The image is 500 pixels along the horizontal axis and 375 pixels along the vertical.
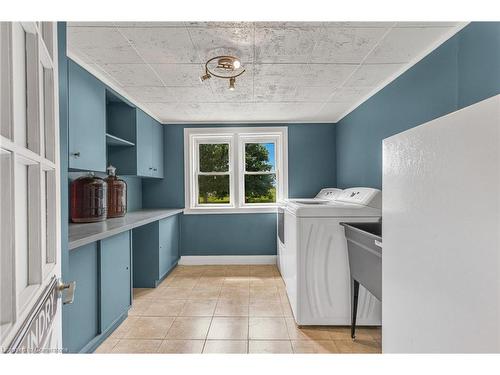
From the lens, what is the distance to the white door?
0.53 meters

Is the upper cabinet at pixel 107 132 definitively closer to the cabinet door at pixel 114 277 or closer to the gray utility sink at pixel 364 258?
the cabinet door at pixel 114 277

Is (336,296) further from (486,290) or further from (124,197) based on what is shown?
(124,197)

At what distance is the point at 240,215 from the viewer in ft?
13.7

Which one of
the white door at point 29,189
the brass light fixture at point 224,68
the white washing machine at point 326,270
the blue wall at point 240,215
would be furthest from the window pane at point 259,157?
the white door at point 29,189

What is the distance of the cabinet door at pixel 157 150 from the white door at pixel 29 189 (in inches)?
117

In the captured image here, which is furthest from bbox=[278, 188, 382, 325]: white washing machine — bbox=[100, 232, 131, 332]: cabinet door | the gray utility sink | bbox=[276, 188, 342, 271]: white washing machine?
bbox=[100, 232, 131, 332]: cabinet door

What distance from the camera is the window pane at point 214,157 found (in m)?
4.27

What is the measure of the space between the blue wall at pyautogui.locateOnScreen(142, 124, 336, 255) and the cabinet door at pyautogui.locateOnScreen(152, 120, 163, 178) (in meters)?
0.13

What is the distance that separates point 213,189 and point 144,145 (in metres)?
1.31

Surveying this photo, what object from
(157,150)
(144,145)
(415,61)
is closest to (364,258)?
(415,61)

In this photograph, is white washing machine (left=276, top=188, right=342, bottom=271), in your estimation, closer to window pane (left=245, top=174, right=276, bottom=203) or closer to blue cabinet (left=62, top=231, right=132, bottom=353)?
window pane (left=245, top=174, right=276, bottom=203)

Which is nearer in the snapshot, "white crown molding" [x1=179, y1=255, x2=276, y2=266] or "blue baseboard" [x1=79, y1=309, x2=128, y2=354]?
"blue baseboard" [x1=79, y1=309, x2=128, y2=354]

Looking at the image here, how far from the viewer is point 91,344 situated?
6.28ft
